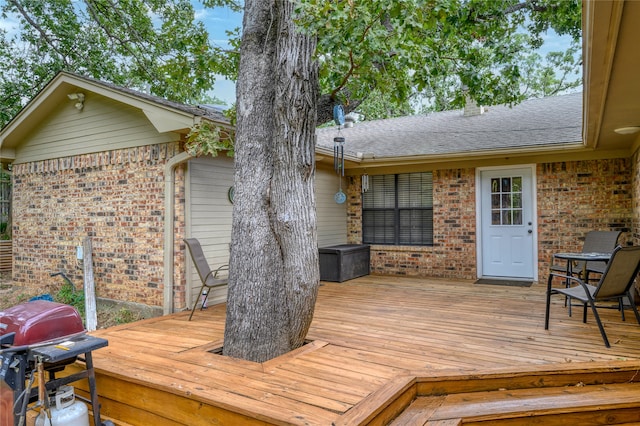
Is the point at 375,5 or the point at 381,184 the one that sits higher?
the point at 375,5

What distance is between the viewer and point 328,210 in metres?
8.30

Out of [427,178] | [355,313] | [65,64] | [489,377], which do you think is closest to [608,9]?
[489,377]

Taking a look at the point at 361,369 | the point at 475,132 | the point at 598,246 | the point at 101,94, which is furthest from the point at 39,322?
the point at 475,132

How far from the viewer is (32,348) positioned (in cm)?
253

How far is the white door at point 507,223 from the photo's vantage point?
23.3 feet

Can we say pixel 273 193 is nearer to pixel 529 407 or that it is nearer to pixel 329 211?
pixel 529 407

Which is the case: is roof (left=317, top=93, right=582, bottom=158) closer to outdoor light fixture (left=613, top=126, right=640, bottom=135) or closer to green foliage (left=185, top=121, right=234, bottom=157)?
outdoor light fixture (left=613, top=126, right=640, bottom=135)

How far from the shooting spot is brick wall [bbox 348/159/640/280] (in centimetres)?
643

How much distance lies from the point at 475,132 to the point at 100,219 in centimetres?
662

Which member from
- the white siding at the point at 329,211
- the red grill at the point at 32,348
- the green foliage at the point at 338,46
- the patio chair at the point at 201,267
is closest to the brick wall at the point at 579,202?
the green foliage at the point at 338,46

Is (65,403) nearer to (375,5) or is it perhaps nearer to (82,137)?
(375,5)

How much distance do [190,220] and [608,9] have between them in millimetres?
4631

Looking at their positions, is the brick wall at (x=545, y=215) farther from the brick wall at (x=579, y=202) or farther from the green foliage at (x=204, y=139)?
the green foliage at (x=204, y=139)

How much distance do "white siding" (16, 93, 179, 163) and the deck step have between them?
13.7 ft
